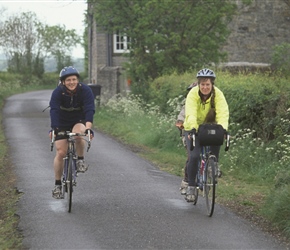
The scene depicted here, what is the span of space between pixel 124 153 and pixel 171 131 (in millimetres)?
1720

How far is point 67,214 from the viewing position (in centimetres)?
1052

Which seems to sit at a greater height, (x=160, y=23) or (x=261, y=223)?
(x=160, y=23)

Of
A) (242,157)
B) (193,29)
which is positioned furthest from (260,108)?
(193,29)

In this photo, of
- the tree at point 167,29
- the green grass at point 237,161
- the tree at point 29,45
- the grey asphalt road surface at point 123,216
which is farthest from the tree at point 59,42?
the grey asphalt road surface at point 123,216

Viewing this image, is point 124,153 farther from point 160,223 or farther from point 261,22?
point 261,22

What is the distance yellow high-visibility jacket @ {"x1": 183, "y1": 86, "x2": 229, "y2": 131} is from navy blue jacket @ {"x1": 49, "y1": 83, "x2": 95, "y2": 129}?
134 centimetres

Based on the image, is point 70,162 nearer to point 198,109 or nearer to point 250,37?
point 198,109

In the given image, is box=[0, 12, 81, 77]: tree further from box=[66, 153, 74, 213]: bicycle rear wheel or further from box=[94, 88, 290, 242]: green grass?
box=[66, 153, 74, 213]: bicycle rear wheel

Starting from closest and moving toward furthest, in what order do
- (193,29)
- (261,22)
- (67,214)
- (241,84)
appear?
(67,214)
(241,84)
(193,29)
(261,22)

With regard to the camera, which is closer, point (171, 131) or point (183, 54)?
point (171, 131)

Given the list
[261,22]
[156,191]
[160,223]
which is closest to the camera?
[160,223]

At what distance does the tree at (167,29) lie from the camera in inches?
1201

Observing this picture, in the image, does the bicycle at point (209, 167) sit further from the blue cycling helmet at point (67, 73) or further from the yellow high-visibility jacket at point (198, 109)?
the blue cycling helmet at point (67, 73)

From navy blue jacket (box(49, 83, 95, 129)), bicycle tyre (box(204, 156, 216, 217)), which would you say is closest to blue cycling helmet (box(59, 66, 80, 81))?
navy blue jacket (box(49, 83, 95, 129))
